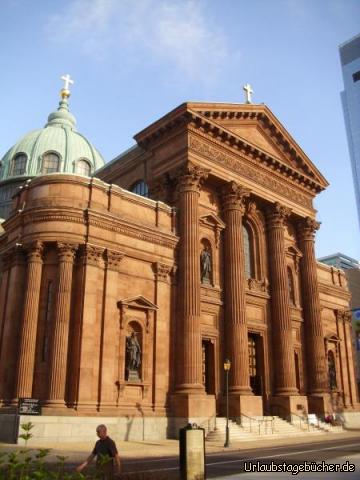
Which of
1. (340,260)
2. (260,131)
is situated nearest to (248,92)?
(260,131)

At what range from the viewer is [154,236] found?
29.8 metres

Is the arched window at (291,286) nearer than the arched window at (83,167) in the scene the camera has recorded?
Yes

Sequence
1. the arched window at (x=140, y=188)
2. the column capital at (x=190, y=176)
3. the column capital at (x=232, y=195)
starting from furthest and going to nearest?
the arched window at (x=140, y=188) → the column capital at (x=232, y=195) → the column capital at (x=190, y=176)

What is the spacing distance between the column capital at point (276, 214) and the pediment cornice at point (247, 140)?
115 inches

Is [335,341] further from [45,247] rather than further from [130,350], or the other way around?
[45,247]

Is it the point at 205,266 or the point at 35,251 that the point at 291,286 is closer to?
the point at 205,266

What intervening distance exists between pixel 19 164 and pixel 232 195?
102 feet

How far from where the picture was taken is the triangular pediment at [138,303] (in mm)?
27297

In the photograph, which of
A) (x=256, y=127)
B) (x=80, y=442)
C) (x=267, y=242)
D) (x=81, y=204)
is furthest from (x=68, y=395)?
(x=256, y=127)

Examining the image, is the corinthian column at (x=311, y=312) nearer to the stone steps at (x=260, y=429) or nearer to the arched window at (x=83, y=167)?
the stone steps at (x=260, y=429)

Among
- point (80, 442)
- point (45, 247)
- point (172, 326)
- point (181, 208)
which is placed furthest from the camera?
point (181, 208)

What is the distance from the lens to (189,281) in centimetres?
2955

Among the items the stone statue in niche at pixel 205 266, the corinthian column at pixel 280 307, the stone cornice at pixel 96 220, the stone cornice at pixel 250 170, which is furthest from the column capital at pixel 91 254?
the corinthian column at pixel 280 307

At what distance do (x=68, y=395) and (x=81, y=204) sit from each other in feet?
32.4
